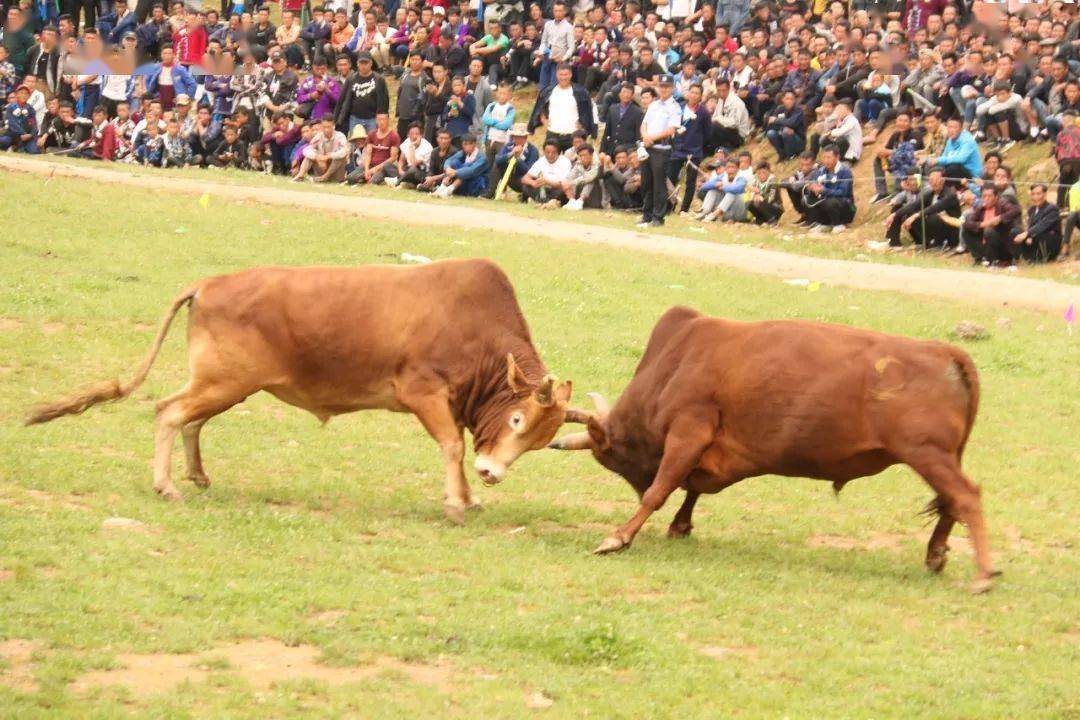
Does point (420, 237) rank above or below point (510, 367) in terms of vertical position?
below

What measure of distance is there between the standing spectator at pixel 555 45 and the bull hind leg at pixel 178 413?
2103cm

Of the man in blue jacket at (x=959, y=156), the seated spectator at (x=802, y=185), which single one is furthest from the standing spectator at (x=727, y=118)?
the man in blue jacket at (x=959, y=156)

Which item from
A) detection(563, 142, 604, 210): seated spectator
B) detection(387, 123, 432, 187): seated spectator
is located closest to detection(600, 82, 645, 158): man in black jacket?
detection(563, 142, 604, 210): seated spectator

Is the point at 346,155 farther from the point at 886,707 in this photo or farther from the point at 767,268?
the point at 886,707

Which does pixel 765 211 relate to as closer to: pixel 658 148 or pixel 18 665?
pixel 658 148

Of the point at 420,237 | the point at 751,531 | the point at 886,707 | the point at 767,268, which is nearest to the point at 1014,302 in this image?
the point at 767,268

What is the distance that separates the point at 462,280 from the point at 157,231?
10021 millimetres

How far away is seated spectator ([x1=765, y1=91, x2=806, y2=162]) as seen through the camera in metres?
28.0

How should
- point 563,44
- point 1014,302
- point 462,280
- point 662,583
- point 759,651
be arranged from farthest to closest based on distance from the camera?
point 563,44 → point 1014,302 → point 462,280 → point 662,583 → point 759,651

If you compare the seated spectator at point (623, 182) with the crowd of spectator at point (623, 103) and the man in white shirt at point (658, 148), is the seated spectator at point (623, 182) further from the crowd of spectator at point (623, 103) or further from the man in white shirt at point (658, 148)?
the man in white shirt at point (658, 148)

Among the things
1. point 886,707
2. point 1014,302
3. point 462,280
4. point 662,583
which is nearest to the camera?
point 886,707

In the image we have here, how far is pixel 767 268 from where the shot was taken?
2133 centimetres

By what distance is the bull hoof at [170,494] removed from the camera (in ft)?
37.0

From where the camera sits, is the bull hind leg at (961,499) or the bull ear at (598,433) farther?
the bull ear at (598,433)
